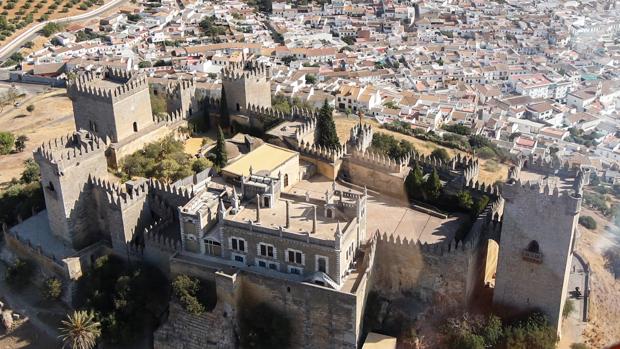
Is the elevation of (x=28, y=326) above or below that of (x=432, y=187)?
below

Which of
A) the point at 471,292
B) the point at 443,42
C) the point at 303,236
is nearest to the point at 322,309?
the point at 303,236

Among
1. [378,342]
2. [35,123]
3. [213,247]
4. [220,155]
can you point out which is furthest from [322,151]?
[35,123]

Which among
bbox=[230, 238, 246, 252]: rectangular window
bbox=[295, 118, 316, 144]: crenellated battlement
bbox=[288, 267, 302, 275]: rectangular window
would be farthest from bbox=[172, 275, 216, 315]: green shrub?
bbox=[295, 118, 316, 144]: crenellated battlement

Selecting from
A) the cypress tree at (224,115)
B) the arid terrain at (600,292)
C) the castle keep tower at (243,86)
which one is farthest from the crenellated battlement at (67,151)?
the arid terrain at (600,292)

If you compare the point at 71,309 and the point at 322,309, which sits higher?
the point at 322,309

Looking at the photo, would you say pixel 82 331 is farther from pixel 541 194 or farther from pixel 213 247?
pixel 541 194

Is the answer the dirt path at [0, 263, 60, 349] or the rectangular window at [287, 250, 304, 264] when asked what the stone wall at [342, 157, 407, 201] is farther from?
the dirt path at [0, 263, 60, 349]

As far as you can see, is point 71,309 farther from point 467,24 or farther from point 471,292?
point 467,24
